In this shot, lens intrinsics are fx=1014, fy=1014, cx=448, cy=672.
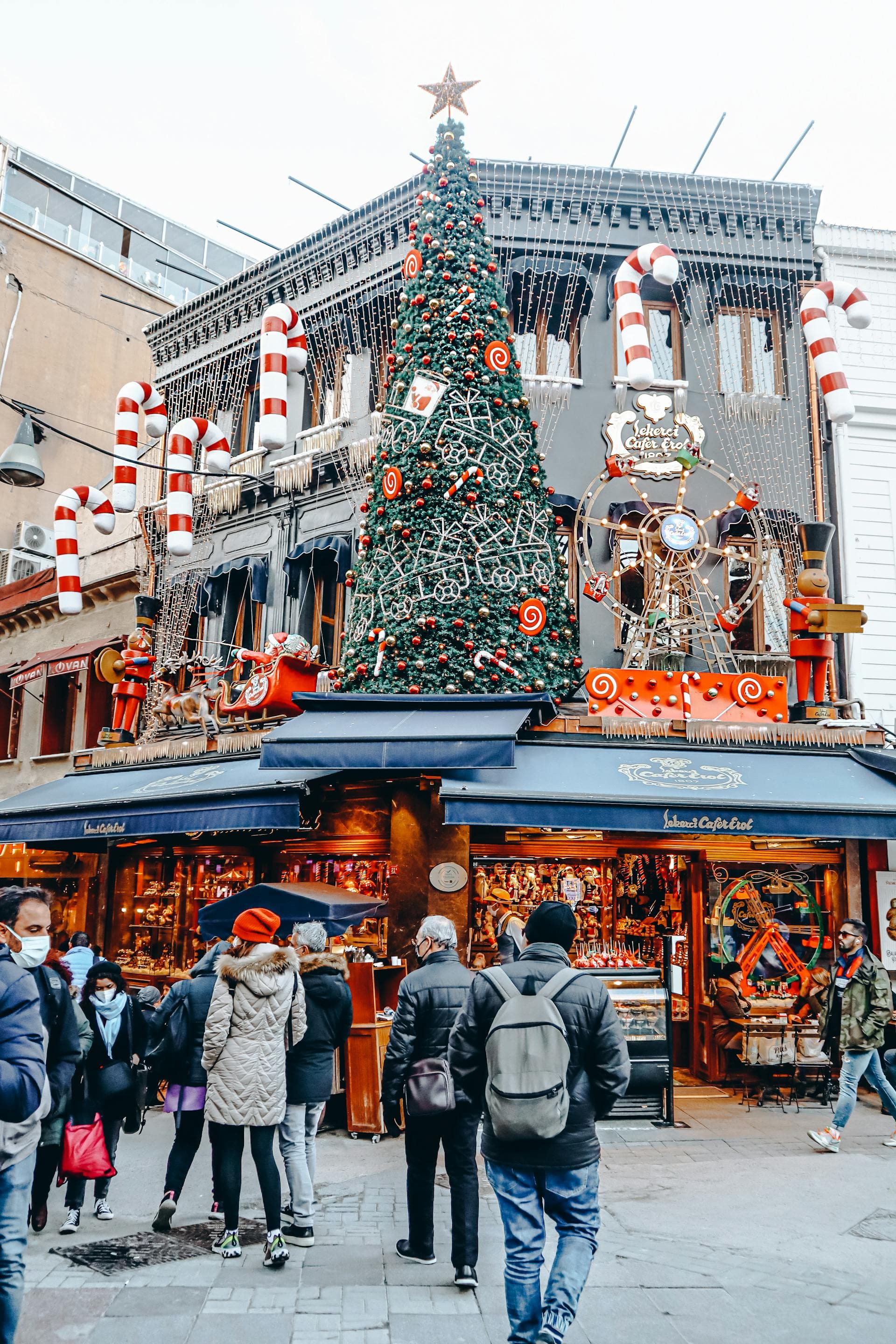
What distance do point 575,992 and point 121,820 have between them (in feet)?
29.6

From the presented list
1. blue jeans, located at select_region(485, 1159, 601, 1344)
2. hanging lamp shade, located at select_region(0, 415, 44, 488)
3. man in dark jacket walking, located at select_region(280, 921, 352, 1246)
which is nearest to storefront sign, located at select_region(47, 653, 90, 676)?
hanging lamp shade, located at select_region(0, 415, 44, 488)

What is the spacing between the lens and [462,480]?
37.8 feet

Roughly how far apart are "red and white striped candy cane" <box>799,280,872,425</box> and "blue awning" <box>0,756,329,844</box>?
7.10 metres

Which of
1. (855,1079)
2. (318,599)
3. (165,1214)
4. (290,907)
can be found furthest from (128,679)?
(855,1079)

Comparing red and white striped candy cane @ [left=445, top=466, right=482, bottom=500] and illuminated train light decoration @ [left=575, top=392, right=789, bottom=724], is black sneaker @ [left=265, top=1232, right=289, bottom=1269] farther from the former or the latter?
red and white striped candy cane @ [left=445, top=466, right=482, bottom=500]

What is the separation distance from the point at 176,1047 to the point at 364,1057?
125 inches

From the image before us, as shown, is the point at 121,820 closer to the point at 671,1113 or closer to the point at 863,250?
the point at 671,1113

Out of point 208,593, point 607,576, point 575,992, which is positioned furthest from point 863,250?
point 575,992

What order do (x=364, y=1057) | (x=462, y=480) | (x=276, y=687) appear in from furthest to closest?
(x=276, y=687), (x=462, y=480), (x=364, y=1057)

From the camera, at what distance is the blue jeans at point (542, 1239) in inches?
156

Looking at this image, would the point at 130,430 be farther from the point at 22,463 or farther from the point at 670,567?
the point at 670,567

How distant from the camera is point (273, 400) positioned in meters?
11.4

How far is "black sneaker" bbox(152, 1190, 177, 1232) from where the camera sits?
19.9 feet

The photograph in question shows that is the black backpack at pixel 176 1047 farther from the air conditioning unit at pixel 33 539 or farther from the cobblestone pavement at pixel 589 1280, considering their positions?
the air conditioning unit at pixel 33 539
